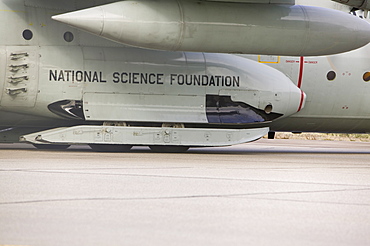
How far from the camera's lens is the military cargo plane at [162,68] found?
11.0 m

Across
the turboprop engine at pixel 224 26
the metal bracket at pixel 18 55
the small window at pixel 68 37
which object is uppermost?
the turboprop engine at pixel 224 26

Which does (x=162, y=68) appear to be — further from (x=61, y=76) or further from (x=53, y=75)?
(x=53, y=75)

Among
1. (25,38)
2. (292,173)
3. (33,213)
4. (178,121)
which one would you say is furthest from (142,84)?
(33,213)

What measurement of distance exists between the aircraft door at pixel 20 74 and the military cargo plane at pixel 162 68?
19 mm

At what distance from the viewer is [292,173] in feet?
27.3

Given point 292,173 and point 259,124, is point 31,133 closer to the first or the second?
point 259,124

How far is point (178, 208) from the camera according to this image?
463cm

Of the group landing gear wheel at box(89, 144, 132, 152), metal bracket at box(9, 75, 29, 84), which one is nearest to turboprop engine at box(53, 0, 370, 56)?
metal bracket at box(9, 75, 29, 84)

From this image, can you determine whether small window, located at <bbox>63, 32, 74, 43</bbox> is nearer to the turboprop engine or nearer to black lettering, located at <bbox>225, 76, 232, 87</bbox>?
the turboprop engine

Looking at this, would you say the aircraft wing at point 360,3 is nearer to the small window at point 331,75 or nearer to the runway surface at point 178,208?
the small window at point 331,75

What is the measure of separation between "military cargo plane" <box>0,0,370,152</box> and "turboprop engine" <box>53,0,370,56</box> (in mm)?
18

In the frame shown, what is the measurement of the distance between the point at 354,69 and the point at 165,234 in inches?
444

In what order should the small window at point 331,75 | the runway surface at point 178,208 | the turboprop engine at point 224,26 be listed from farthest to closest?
the small window at point 331,75 → the turboprop engine at point 224,26 → the runway surface at point 178,208

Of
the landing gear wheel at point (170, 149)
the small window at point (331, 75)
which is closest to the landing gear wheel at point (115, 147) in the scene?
the landing gear wheel at point (170, 149)
